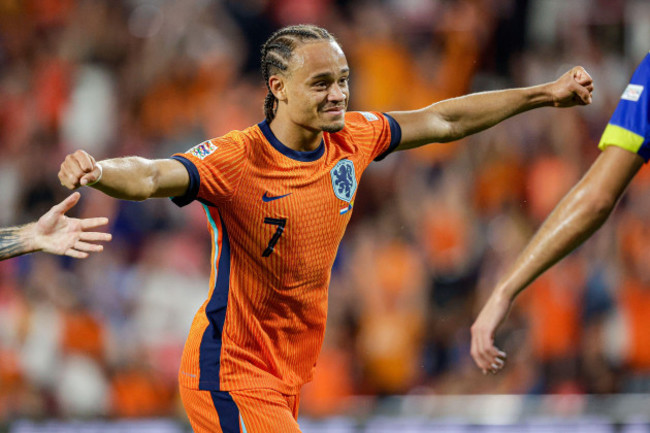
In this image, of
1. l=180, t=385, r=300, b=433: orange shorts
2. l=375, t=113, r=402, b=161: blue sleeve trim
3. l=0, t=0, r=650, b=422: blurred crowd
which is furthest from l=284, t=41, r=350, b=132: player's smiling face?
l=0, t=0, r=650, b=422: blurred crowd

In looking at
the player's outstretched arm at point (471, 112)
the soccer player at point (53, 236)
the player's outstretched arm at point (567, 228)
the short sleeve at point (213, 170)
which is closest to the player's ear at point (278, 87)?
the short sleeve at point (213, 170)

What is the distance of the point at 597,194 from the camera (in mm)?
3334

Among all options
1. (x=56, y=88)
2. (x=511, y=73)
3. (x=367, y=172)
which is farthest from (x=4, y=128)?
(x=511, y=73)

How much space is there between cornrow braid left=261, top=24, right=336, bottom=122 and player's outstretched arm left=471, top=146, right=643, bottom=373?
1.54 metres

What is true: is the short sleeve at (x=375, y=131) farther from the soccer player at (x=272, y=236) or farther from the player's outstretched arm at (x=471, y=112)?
the soccer player at (x=272, y=236)

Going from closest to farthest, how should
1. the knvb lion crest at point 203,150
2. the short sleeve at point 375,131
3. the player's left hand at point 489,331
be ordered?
1. the player's left hand at point 489,331
2. the knvb lion crest at point 203,150
3. the short sleeve at point 375,131

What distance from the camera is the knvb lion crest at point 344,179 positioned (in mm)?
4426

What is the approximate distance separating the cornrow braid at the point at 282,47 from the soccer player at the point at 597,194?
154cm

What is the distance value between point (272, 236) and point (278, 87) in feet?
2.46

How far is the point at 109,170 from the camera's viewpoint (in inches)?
148

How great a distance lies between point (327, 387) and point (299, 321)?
3.84 meters

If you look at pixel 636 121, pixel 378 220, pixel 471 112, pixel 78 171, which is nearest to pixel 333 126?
pixel 471 112

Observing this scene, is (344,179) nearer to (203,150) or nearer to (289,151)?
(289,151)

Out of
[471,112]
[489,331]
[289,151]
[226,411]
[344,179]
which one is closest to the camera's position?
[489,331]
